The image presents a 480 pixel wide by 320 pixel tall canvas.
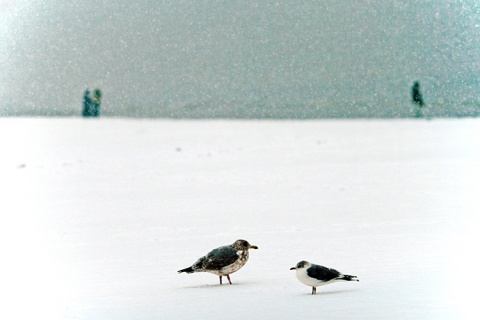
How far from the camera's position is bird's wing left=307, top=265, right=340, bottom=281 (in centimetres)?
656

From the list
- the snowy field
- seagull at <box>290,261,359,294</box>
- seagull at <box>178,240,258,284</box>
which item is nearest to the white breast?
seagull at <box>290,261,359,294</box>

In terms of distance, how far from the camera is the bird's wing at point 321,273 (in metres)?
6.56

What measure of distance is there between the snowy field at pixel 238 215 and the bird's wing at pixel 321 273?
16 centimetres

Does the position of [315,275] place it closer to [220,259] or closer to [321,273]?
[321,273]

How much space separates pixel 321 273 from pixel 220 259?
104 centimetres

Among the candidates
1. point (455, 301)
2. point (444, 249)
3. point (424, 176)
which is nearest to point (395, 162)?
point (424, 176)

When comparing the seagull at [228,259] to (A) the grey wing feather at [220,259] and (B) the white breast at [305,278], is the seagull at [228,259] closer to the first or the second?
(A) the grey wing feather at [220,259]

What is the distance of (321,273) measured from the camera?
21.6 ft

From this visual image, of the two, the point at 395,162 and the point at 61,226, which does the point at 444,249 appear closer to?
the point at 61,226

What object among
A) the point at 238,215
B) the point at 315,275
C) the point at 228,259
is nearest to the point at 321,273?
the point at 315,275

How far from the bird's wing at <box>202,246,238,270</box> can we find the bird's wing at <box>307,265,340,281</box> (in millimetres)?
873

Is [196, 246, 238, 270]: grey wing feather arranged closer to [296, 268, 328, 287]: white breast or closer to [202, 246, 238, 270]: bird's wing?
[202, 246, 238, 270]: bird's wing

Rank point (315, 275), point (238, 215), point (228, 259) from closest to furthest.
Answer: point (315, 275)
point (228, 259)
point (238, 215)

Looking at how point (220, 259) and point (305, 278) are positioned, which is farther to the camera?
point (220, 259)
